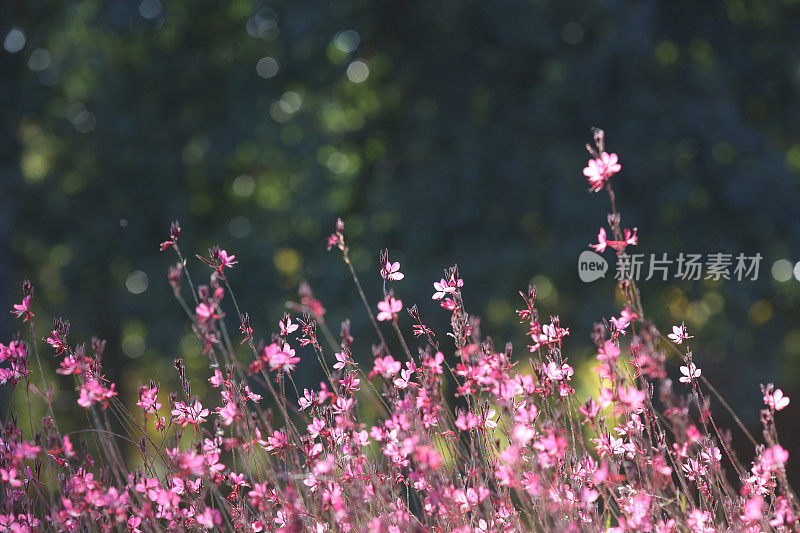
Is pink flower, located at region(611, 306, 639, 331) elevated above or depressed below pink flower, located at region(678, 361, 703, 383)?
above

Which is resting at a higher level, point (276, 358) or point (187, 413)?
point (187, 413)

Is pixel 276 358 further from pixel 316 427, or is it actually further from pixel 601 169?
pixel 601 169

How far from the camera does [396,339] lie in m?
8.66

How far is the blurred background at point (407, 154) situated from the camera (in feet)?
26.4

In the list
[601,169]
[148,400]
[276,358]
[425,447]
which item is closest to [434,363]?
[425,447]

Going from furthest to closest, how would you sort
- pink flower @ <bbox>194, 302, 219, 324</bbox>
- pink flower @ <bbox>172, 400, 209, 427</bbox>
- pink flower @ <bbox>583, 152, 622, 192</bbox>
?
1. pink flower @ <bbox>172, 400, 209, 427</bbox>
2. pink flower @ <bbox>583, 152, 622, 192</bbox>
3. pink flower @ <bbox>194, 302, 219, 324</bbox>

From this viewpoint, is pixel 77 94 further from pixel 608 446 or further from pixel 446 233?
pixel 608 446

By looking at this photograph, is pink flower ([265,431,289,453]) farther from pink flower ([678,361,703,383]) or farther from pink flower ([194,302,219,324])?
pink flower ([678,361,703,383])

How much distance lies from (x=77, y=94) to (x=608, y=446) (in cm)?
886

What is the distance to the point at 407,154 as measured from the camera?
8.95m

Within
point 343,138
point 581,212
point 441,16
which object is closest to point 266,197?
point 343,138

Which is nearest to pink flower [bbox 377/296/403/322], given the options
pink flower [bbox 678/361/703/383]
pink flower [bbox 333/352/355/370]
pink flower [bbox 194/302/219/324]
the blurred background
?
A: pink flower [bbox 333/352/355/370]

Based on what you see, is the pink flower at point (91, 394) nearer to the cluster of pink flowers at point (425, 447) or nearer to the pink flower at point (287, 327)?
the cluster of pink flowers at point (425, 447)

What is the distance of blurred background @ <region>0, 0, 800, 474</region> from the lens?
805cm
